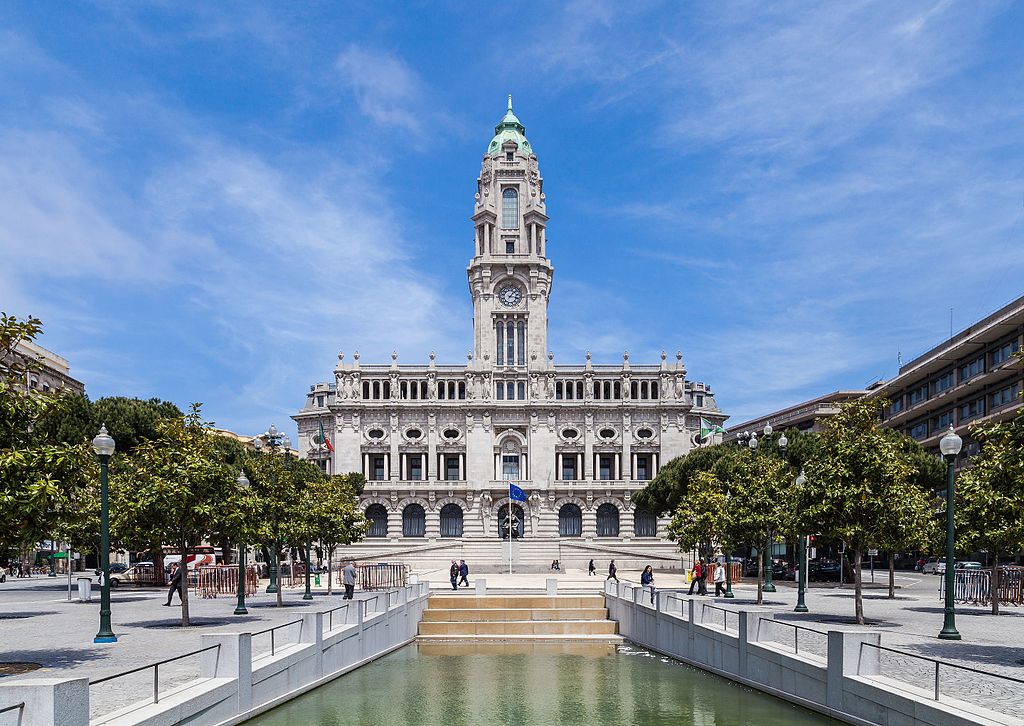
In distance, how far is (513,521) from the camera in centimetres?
10225

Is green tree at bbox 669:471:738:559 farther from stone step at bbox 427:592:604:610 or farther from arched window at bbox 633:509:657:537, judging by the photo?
arched window at bbox 633:509:657:537

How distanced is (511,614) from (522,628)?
4.16 feet

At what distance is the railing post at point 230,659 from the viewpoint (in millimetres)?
18828

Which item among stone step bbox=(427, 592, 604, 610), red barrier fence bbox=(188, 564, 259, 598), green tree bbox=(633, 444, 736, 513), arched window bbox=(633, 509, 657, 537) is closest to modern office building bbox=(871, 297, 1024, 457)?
green tree bbox=(633, 444, 736, 513)

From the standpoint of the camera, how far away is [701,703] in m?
23.7

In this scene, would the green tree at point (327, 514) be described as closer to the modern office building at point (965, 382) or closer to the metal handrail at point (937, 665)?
the metal handrail at point (937, 665)

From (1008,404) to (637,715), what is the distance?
5717cm

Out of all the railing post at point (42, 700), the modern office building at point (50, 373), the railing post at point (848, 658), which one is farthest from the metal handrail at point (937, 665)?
the modern office building at point (50, 373)

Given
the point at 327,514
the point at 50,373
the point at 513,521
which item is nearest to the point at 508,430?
the point at 513,521

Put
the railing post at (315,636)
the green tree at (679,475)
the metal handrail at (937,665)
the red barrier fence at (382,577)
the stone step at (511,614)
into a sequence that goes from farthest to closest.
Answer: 1. the green tree at (679,475)
2. the red barrier fence at (382,577)
3. the stone step at (511,614)
4. the railing post at (315,636)
5. the metal handrail at (937,665)

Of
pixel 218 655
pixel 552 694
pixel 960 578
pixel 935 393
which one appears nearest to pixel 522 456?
pixel 935 393

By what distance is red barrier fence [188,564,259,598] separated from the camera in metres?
44.6

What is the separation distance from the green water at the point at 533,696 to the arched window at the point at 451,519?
70531 millimetres

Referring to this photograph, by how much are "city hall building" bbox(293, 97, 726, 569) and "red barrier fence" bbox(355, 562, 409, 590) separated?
43.8 metres
